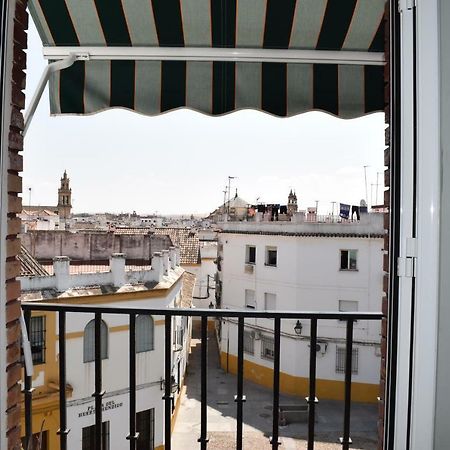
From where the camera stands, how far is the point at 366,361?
13.8 metres

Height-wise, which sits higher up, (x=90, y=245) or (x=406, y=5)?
(x=406, y=5)

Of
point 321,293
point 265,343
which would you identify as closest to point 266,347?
point 265,343

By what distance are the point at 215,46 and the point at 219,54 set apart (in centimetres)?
5

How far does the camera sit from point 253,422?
1156 cm

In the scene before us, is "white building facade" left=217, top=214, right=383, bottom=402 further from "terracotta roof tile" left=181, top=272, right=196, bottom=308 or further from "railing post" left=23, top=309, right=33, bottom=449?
"railing post" left=23, top=309, right=33, bottom=449

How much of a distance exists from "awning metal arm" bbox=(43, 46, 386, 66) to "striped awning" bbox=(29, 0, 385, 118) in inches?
0.9

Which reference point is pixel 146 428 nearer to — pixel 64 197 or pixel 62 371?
pixel 62 371

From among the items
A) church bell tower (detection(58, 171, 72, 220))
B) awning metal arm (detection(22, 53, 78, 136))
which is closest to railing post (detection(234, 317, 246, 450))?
awning metal arm (detection(22, 53, 78, 136))

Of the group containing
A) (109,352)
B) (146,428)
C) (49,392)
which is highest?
(109,352)

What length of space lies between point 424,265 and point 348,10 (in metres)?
1.36

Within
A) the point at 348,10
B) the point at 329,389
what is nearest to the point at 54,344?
the point at 348,10

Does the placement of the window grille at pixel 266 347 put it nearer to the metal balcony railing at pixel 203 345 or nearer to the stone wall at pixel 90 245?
the stone wall at pixel 90 245

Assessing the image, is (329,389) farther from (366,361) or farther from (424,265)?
(424,265)

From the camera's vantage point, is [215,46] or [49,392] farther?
[49,392]
